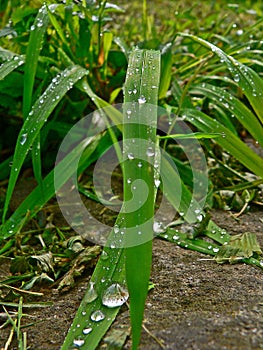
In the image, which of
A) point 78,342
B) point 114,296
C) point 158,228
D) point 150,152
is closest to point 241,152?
point 158,228

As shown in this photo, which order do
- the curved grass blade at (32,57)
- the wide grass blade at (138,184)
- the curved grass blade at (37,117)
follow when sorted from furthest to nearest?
1. the curved grass blade at (32,57)
2. the curved grass blade at (37,117)
3. the wide grass blade at (138,184)

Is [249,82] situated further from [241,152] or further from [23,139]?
[23,139]

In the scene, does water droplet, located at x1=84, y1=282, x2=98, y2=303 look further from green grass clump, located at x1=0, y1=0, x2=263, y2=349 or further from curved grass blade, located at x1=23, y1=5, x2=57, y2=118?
curved grass blade, located at x1=23, y1=5, x2=57, y2=118

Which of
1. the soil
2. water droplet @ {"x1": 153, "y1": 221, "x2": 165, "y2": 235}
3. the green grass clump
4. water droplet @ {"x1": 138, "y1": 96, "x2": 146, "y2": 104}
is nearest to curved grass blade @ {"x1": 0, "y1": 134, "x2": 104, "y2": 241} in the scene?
the green grass clump

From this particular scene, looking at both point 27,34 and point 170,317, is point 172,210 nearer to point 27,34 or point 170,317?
point 170,317

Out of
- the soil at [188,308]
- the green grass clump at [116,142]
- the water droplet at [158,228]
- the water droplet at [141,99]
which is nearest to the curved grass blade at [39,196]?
the green grass clump at [116,142]

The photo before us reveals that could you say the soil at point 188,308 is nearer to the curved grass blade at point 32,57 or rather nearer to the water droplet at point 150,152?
the water droplet at point 150,152
